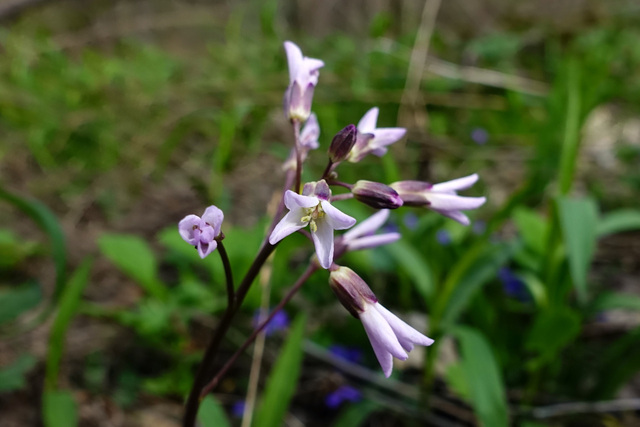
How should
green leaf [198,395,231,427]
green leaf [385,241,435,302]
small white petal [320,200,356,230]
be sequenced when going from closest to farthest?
small white petal [320,200,356,230], green leaf [198,395,231,427], green leaf [385,241,435,302]

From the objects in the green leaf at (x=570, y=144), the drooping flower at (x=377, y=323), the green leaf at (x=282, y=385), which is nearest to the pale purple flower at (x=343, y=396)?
the green leaf at (x=282, y=385)

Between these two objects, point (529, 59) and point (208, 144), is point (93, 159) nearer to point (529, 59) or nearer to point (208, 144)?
point (208, 144)

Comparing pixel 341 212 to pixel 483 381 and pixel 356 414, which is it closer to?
pixel 483 381

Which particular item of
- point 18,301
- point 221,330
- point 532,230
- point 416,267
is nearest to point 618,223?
point 532,230

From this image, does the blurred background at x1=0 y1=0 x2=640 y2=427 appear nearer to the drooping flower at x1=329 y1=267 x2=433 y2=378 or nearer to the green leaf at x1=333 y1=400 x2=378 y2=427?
the green leaf at x1=333 y1=400 x2=378 y2=427

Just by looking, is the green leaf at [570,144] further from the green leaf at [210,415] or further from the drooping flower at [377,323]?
the green leaf at [210,415]

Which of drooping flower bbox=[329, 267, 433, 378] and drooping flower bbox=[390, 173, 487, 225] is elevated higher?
drooping flower bbox=[390, 173, 487, 225]

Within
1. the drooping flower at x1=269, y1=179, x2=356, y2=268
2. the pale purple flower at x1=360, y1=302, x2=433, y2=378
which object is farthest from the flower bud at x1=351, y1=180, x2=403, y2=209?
the pale purple flower at x1=360, y1=302, x2=433, y2=378

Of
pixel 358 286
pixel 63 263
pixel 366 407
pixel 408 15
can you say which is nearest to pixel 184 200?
pixel 63 263
